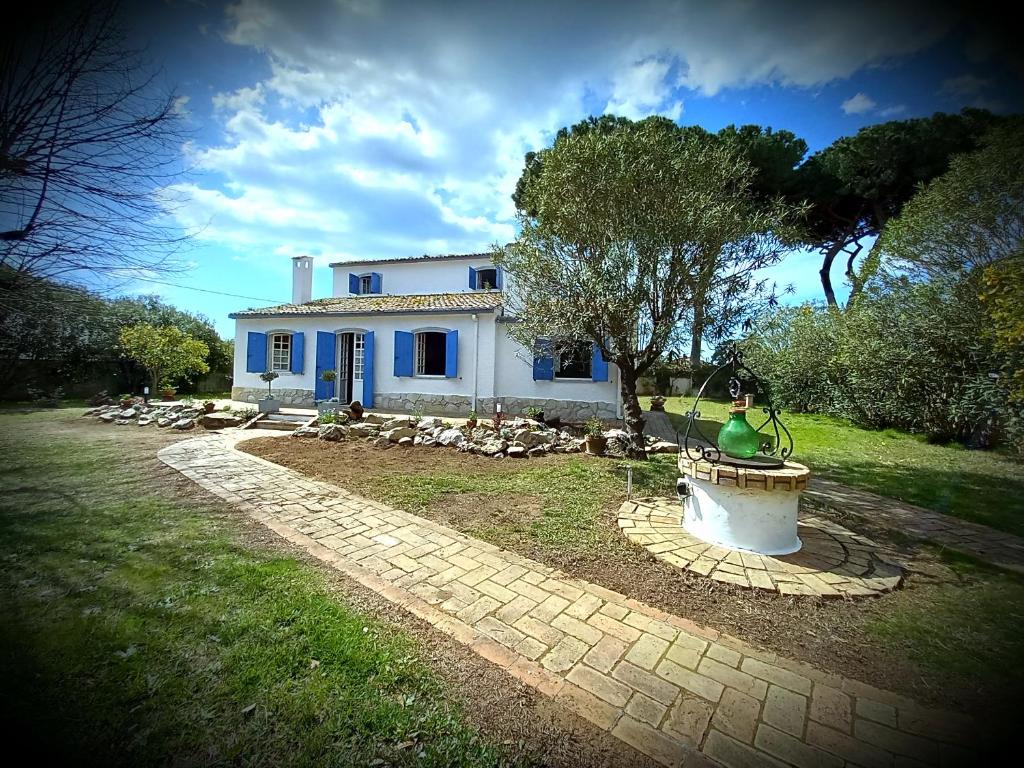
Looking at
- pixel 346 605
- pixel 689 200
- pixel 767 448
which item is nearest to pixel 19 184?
pixel 346 605

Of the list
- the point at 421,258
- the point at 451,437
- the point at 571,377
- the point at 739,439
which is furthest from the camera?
the point at 421,258

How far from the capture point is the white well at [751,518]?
3.27m

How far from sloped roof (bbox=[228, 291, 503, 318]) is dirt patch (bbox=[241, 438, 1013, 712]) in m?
7.29

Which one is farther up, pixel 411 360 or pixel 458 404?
pixel 411 360

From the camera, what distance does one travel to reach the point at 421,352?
1227cm

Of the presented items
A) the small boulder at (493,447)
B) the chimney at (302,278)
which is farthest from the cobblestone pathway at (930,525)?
the chimney at (302,278)

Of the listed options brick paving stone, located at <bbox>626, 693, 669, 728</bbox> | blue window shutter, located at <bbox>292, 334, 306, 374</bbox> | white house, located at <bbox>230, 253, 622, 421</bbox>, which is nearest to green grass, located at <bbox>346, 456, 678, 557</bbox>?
brick paving stone, located at <bbox>626, 693, 669, 728</bbox>

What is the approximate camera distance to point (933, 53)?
169cm

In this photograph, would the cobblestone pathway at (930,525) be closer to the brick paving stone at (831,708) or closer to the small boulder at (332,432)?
the brick paving stone at (831,708)

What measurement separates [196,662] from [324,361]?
11.7 metres

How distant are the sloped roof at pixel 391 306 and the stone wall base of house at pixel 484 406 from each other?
2.65 meters

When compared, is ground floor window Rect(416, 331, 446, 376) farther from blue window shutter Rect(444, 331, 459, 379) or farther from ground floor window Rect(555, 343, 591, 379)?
ground floor window Rect(555, 343, 591, 379)

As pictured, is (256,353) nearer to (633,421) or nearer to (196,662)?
(633,421)

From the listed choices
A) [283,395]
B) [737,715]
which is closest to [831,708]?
[737,715]
